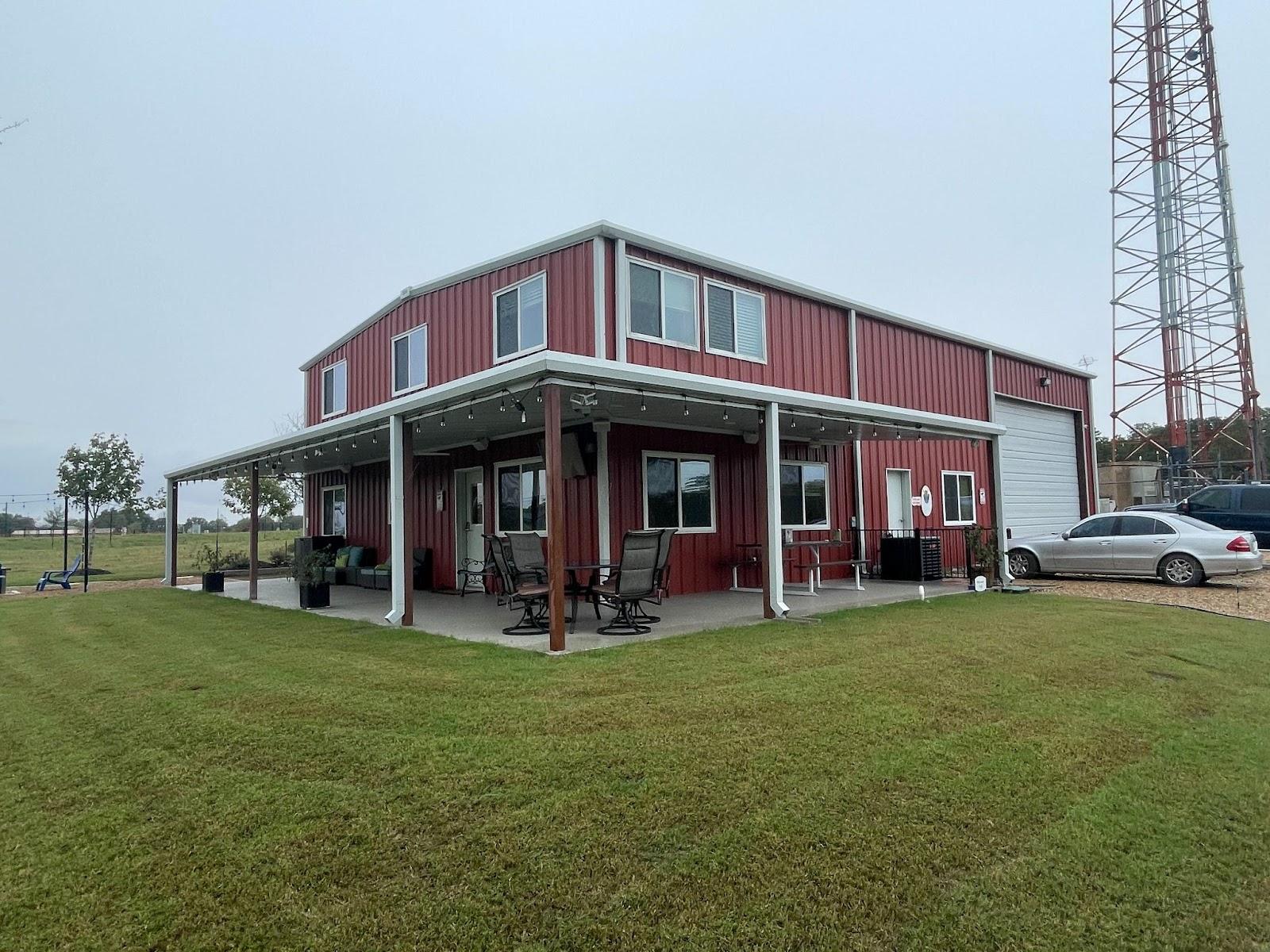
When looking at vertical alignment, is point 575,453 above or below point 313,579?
above

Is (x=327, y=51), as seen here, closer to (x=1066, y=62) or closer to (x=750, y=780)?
(x=750, y=780)

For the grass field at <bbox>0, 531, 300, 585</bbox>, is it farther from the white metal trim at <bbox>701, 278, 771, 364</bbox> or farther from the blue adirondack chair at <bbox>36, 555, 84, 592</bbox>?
the white metal trim at <bbox>701, 278, 771, 364</bbox>

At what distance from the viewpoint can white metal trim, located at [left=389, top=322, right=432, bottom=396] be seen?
1249 cm

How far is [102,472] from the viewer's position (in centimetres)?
2525

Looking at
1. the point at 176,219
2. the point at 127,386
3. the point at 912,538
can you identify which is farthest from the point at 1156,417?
the point at 127,386

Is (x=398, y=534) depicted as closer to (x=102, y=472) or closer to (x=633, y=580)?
(x=633, y=580)

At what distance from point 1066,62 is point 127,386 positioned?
101 feet

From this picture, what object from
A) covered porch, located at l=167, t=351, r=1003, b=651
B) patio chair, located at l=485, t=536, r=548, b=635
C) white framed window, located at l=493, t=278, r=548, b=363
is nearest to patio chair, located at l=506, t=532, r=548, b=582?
patio chair, located at l=485, t=536, r=548, b=635

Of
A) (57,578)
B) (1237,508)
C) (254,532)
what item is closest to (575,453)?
(254,532)

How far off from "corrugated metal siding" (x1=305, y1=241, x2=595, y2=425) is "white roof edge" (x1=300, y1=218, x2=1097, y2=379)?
0.35ft

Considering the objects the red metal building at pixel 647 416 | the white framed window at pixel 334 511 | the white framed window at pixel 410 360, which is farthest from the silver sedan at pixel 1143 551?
the white framed window at pixel 334 511

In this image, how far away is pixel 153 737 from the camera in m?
3.87

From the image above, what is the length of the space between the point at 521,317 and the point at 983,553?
25.4 ft

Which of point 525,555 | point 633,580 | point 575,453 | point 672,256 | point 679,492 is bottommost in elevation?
point 633,580
